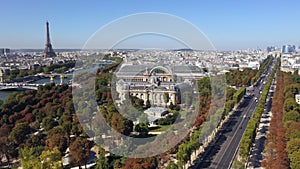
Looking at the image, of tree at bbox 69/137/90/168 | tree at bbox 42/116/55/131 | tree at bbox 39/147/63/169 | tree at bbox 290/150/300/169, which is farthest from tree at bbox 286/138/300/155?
tree at bbox 42/116/55/131

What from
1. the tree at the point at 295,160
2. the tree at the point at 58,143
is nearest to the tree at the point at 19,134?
the tree at the point at 58,143

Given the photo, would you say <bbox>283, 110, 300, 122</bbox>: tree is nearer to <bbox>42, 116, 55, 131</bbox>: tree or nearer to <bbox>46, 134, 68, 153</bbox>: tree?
<bbox>46, 134, 68, 153</bbox>: tree

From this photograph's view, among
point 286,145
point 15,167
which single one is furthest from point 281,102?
point 15,167

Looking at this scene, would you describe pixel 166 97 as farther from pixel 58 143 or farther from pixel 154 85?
pixel 58 143

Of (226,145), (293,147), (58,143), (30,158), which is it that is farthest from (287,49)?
(30,158)

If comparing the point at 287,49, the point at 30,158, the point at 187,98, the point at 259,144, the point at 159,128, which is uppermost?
the point at 287,49

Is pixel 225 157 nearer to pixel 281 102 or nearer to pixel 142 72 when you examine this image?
pixel 281 102

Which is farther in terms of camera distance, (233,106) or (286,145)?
Answer: (233,106)
